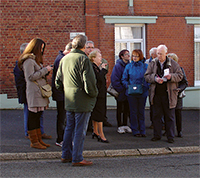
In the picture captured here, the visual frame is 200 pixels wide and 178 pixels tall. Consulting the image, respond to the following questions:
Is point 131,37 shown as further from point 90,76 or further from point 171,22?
point 90,76

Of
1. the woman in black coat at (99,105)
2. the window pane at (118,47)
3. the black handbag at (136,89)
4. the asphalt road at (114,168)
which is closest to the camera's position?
the asphalt road at (114,168)

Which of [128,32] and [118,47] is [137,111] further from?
[128,32]

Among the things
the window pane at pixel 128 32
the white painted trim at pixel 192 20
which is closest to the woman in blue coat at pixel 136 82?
the window pane at pixel 128 32

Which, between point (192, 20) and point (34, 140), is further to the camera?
point (192, 20)

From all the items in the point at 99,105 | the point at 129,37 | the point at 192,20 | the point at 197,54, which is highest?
the point at 192,20

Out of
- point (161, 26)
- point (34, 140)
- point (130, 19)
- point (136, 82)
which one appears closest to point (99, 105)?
point (136, 82)

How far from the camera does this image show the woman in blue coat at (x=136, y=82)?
7.61 metres

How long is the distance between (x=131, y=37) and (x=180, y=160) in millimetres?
8233

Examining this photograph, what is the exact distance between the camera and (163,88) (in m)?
7.13

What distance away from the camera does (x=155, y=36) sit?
43.1ft

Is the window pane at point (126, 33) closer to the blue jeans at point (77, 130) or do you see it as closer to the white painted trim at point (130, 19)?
the white painted trim at point (130, 19)

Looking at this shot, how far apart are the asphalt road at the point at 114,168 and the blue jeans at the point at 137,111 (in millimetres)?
1781

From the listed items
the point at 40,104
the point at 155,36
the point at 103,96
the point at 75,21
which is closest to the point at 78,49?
the point at 40,104

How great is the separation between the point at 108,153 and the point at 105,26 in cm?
754
